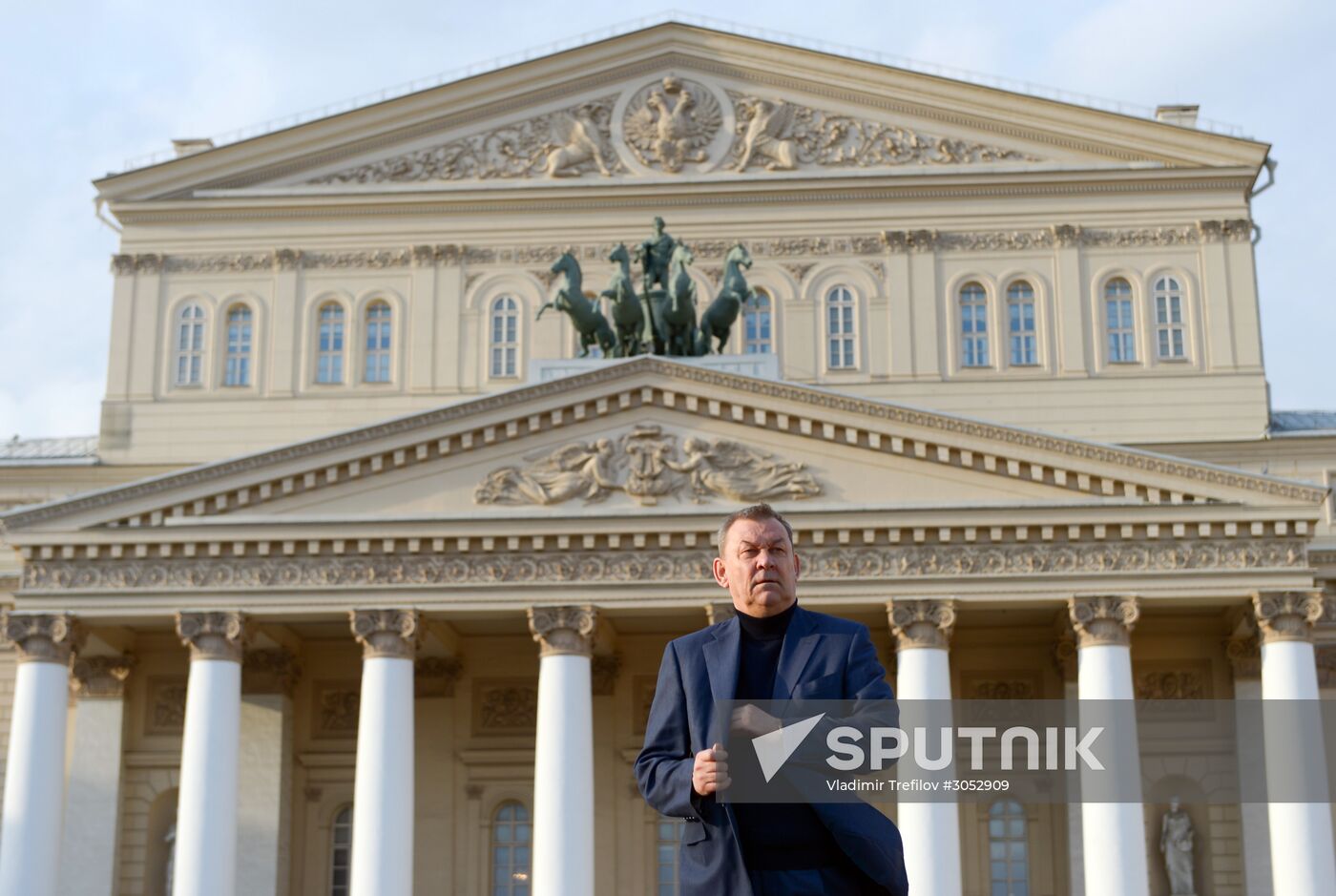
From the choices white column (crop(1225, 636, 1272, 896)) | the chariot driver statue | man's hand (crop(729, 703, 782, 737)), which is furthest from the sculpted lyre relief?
man's hand (crop(729, 703, 782, 737))

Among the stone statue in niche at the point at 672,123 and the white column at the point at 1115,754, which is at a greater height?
the stone statue in niche at the point at 672,123

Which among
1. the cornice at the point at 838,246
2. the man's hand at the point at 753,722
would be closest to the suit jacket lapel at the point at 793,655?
the man's hand at the point at 753,722

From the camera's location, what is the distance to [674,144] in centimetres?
3922

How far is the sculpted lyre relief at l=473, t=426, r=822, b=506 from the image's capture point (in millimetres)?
29859

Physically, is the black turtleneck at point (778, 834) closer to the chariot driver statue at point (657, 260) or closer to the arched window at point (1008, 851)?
the chariot driver statue at point (657, 260)

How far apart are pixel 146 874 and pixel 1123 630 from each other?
16762 mm

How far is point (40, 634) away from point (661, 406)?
397 inches

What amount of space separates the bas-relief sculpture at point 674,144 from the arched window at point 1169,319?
144 inches

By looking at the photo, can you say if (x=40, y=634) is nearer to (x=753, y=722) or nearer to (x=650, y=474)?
(x=650, y=474)

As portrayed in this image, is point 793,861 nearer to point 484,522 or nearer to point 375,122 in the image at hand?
point 484,522

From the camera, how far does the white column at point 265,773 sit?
32.9 metres

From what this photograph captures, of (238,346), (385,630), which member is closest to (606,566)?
(385,630)

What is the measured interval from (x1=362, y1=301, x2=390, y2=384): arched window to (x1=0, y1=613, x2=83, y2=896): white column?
10.0 metres

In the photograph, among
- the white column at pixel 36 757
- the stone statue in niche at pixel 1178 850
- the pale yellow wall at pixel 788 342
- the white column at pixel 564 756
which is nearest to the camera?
the white column at pixel 564 756
